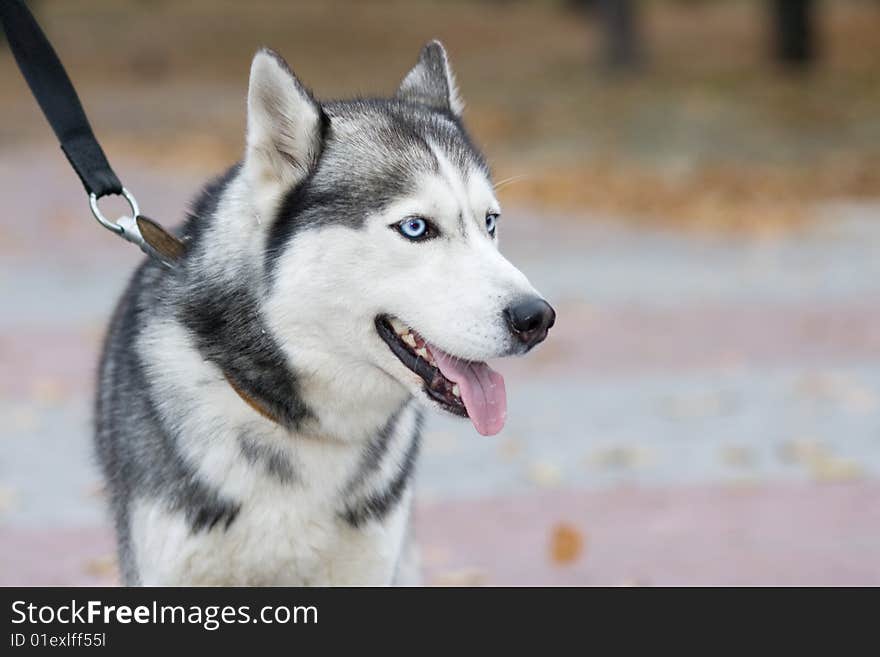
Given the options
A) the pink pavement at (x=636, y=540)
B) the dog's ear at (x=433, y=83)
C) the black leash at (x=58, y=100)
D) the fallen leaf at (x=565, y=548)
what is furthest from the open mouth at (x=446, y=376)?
the fallen leaf at (x=565, y=548)

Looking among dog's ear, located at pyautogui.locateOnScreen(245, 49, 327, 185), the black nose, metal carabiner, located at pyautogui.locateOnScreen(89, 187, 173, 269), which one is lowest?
metal carabiner, located at pyautogui.locateOnScreen(89, 187, 173, 269)

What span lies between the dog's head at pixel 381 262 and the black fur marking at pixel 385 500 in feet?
1.20

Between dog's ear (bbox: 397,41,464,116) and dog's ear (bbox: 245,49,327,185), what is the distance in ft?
2.05

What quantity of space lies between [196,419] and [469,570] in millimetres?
2352

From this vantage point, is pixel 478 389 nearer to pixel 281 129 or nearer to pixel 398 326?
pixel 398 326

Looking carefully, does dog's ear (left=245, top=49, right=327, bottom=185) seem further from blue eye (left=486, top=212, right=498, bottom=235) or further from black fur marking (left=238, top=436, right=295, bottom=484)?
black fur marking (left=238, top=436, right=295, bottom=484)

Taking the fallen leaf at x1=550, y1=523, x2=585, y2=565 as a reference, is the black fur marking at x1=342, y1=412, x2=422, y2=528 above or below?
above

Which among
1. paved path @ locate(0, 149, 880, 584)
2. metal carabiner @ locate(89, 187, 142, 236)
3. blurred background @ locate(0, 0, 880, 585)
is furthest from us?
blurred background @ locate(0, 0, 880, 585)

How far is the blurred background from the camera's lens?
20.5 ft

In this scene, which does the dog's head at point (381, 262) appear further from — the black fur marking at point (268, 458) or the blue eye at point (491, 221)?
the black fur marking at point (268, 458)

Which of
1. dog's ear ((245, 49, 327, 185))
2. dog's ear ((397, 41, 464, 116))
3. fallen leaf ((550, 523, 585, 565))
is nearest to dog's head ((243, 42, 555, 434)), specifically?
dog's ear ((245, 49, 327, 185))

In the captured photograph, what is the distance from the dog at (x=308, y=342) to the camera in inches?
139

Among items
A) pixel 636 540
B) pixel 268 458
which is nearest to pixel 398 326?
pixel 268 458

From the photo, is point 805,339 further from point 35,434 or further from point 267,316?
point 267,316
